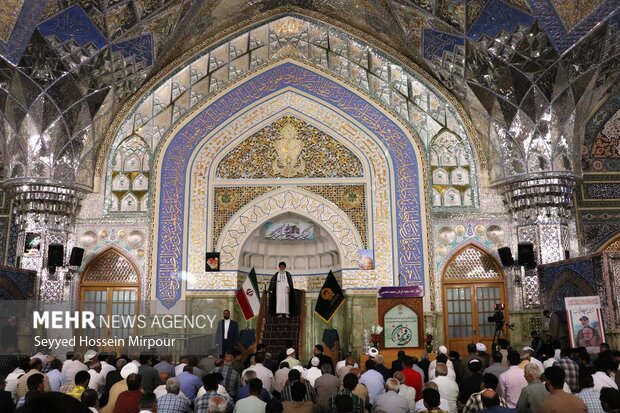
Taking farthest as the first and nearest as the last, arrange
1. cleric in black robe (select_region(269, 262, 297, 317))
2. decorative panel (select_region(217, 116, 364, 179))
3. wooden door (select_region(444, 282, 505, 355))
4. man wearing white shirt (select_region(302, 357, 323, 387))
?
decorative panel (select_region(217, 116, 364, 179)), wooden door (select_region(444, 282, 505, 355)), cleric in black robe (select_region(269, 262, 297, 317)), man wearing white shirt (select_region(302, 357, 323, 387))

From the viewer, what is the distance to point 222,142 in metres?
14.9

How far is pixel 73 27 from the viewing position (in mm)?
12555

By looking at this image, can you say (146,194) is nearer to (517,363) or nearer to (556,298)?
(556,298)

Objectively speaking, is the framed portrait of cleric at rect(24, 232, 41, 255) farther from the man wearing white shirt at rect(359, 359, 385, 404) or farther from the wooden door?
the man wearing white shirt at rect(359, 359, 385, 404)

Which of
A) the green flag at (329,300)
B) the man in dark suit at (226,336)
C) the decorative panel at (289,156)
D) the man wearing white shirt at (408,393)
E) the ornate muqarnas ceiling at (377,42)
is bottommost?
the man wearing white shirt at (408,393)

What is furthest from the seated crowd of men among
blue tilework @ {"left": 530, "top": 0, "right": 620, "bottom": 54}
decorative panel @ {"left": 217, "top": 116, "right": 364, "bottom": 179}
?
decorative panel @ {"left": 217, "top": 116, "right": 364, "bottom": 179}

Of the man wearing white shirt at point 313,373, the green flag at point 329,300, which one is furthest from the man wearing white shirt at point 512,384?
the green flag at point 329,300

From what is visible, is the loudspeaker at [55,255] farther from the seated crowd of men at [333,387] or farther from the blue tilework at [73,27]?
the seated crowd of men at [333,387]

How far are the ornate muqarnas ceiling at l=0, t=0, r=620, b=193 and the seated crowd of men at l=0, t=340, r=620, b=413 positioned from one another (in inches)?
243

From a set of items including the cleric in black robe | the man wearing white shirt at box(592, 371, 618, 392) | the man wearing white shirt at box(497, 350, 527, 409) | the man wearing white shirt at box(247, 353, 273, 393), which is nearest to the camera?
the man wearing white shirt at box(592, 371, 618, 392)

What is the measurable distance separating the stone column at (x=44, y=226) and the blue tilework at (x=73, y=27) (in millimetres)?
2971

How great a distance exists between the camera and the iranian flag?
1316 centimetres

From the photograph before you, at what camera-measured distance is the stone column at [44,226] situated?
1341cm

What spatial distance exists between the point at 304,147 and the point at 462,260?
413cm
